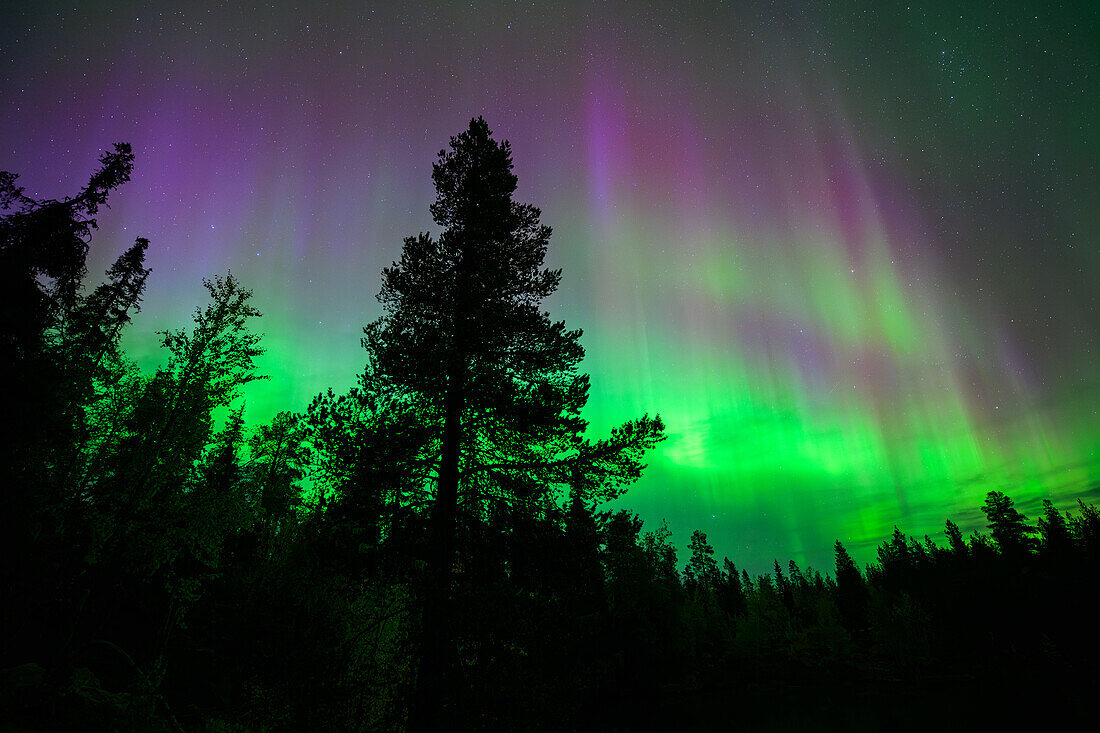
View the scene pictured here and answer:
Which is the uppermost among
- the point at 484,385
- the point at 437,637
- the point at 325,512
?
the point at 484,385

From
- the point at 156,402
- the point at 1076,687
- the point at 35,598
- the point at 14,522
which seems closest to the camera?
the point at 14,522

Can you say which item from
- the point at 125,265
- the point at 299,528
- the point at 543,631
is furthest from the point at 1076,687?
the point at 125,265

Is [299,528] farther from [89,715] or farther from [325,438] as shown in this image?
[325,438]

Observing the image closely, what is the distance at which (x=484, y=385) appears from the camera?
36.6 feet

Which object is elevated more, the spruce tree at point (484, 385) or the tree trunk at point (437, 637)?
the spruce tree at point (484, 385)

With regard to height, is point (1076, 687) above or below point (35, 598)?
below

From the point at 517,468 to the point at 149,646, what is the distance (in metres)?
23.3

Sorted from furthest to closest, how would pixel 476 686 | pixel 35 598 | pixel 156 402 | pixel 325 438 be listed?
pixel 156 402, pixel 35 598, pixel 325 438, pixel 476 686

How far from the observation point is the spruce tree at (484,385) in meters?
10.8

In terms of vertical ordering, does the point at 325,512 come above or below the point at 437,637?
above

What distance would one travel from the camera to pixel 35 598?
48.5 feet

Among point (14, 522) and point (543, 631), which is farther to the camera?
point (14, 522)

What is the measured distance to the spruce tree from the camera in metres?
10.8

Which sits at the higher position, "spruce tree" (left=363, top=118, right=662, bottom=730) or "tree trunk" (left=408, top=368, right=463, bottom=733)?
"spruce tree" (left=363, top=118, right=662, bottom=730)
